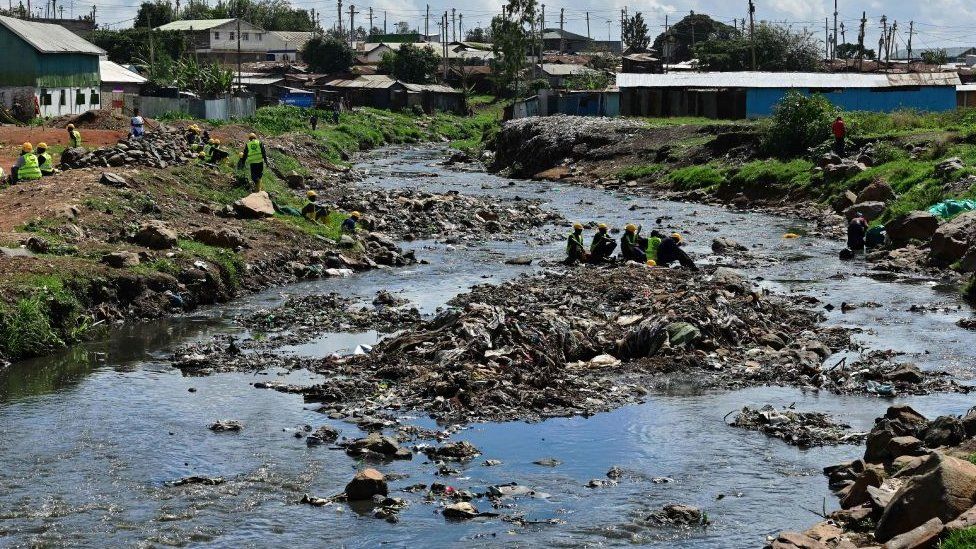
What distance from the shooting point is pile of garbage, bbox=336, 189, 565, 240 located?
3775 centimetres

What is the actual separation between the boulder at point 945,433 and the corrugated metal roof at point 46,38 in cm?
4993

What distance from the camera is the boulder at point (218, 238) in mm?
29266

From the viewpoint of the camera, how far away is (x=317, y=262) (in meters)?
30.8

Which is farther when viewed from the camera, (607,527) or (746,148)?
(746,148)

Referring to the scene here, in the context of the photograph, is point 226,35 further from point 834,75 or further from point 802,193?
point 802,193

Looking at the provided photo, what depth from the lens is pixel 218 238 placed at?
29.3m

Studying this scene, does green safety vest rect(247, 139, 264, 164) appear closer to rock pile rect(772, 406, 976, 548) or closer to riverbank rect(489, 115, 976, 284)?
riverbank rect(489, 115, 976, 284)

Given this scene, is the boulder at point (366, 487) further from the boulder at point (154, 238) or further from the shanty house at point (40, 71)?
the shanty house at point (40, 71)

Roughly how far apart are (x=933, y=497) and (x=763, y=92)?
54.0 metres

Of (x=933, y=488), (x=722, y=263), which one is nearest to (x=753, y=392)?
(x=933, y=488)

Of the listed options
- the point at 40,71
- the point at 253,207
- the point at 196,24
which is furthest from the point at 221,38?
the point at 253,207

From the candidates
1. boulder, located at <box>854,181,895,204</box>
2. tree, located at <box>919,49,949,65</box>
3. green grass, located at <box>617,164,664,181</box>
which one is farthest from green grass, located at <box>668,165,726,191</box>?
tree, located at <box>919,49,949,65</box>

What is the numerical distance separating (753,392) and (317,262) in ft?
47.7

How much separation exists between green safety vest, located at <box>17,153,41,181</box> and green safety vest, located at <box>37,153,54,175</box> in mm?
783
